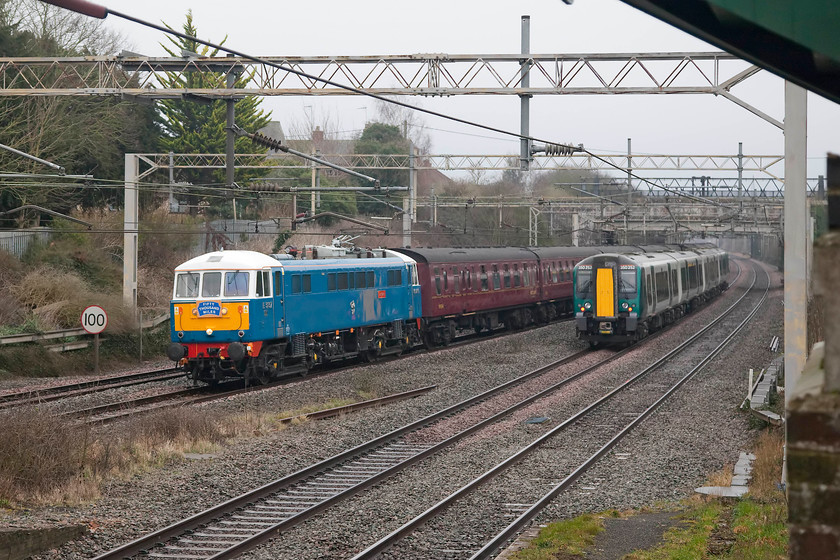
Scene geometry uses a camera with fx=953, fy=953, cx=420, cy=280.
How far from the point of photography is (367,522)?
10.8 m

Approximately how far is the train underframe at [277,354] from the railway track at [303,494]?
5024 mm

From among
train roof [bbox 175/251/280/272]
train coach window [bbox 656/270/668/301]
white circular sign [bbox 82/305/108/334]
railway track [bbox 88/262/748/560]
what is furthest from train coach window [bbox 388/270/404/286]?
train coach window [bbox 656/270/668/301]

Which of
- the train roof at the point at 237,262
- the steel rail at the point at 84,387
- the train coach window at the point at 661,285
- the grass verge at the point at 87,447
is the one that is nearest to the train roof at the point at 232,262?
the train roof at the point at 237,262

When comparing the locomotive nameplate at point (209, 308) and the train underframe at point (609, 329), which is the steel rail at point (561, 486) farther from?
the locomotive nameplate at point (209, 308)

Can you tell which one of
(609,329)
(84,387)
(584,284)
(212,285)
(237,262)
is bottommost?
(84,387)

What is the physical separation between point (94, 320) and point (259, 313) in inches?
189

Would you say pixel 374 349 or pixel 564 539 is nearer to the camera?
pixel 564 539

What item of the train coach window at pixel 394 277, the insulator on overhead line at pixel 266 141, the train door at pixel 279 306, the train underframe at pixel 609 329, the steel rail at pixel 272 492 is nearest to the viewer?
the steel rail at pixel 272 492

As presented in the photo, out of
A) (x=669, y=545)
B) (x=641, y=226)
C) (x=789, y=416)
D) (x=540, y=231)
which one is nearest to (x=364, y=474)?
(x=669, y=545)

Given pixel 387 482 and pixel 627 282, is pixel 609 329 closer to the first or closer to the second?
pixel 627 282

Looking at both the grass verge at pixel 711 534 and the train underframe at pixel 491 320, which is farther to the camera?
the train underframe at pixel 491 320

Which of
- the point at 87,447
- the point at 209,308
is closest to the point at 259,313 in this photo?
the point at 209,308

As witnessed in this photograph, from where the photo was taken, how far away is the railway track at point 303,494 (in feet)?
31.9

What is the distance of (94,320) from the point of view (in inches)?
910
